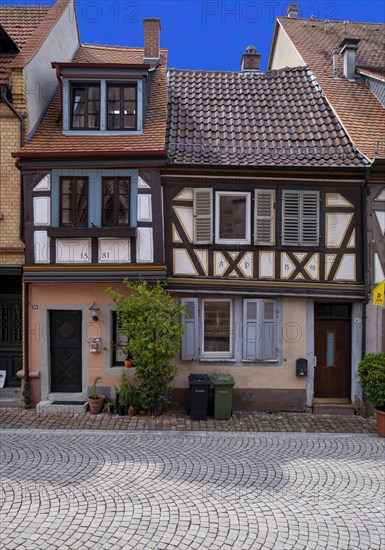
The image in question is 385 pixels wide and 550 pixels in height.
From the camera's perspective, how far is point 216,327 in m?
12.4

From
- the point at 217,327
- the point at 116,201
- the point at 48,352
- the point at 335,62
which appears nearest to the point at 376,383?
the point at 217,327

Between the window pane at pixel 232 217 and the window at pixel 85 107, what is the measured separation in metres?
4.03

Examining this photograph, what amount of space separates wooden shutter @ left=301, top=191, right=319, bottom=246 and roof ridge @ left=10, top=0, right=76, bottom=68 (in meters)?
8.02

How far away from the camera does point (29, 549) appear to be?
5785 mm

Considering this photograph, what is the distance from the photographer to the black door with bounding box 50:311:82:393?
1246cm

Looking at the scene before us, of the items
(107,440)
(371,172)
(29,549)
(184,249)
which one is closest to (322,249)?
(371,172)

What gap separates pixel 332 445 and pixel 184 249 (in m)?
5.72

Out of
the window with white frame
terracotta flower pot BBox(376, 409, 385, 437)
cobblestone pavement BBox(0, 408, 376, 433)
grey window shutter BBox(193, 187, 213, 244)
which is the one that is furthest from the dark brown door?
grey window shutter BBox(193, 187, 213, 244)

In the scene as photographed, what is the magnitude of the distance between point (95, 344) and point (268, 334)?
4488mm

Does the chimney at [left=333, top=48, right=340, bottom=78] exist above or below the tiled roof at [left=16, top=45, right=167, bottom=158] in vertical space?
above

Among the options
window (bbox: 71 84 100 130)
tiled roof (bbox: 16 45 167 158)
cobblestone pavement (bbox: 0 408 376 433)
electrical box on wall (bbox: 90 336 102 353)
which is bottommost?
cobblestone pavement (bbox: 0 408 376 433)

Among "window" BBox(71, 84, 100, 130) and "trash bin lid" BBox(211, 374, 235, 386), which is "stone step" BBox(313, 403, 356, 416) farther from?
"window" BBox(71, 84, 100, 130)

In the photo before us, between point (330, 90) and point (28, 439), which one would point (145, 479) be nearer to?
point (28, 439)

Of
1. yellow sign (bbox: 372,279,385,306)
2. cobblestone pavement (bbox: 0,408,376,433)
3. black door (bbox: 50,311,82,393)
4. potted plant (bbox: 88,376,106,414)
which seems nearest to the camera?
cobblestone pavement (bbox: 0,408,376,433)
